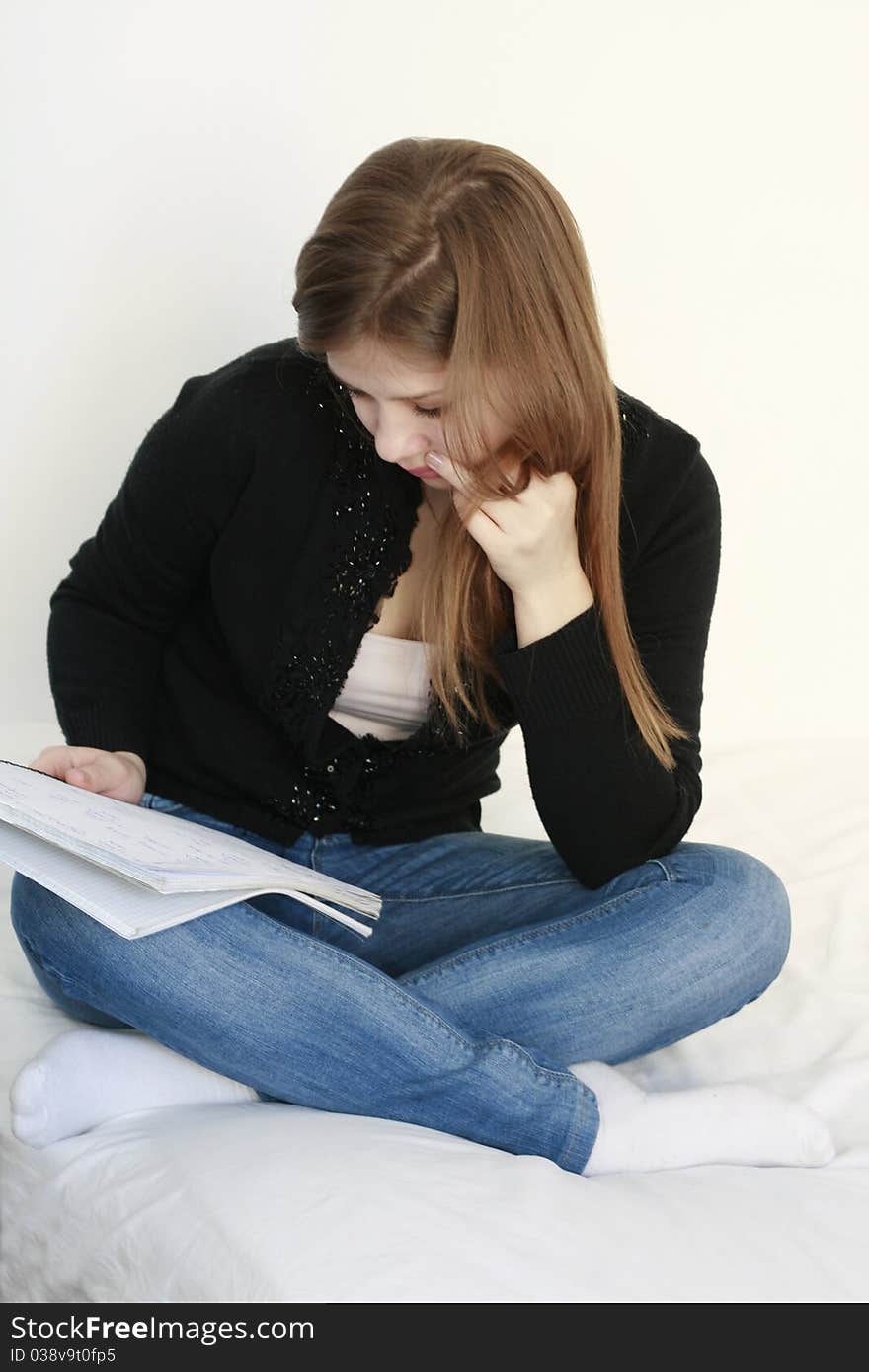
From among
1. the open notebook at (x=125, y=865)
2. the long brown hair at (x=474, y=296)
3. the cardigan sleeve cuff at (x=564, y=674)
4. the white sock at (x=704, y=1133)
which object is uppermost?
the long brown hair at (x=474, y=296)

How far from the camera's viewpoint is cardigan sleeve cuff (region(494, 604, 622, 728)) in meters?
1.21

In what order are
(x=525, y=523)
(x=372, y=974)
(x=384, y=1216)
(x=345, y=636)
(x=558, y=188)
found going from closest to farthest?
(x=384, y=1216) → (x=372, y=974) → (x=525, y=523) → (x=345, y=636) → (x=558, y=188)

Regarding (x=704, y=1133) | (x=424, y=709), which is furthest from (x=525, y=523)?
(x=704, y=1133)

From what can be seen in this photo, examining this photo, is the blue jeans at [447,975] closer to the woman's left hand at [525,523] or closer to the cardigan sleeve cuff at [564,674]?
the cardigan sleeve cuff at [564,674]

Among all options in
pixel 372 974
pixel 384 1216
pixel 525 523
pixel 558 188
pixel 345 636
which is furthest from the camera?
pixel 558 188

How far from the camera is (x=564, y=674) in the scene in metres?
1.21

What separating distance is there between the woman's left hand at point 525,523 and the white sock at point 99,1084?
0.47m

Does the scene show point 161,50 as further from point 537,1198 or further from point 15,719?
point 537,1198

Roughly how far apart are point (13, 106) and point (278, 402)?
794 mm

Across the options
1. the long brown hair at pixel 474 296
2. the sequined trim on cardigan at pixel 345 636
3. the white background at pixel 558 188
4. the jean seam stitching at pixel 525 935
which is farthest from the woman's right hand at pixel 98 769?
the white background at pixel 558 188

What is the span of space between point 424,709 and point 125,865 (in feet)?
1.60

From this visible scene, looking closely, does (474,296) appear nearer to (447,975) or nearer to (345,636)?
(345,636)

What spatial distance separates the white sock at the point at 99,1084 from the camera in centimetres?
103

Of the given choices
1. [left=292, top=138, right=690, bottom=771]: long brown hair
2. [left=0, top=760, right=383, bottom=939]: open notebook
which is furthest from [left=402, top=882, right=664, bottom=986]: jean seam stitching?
[left=292, top=138, right=690, bottom=771]: long brown hair
